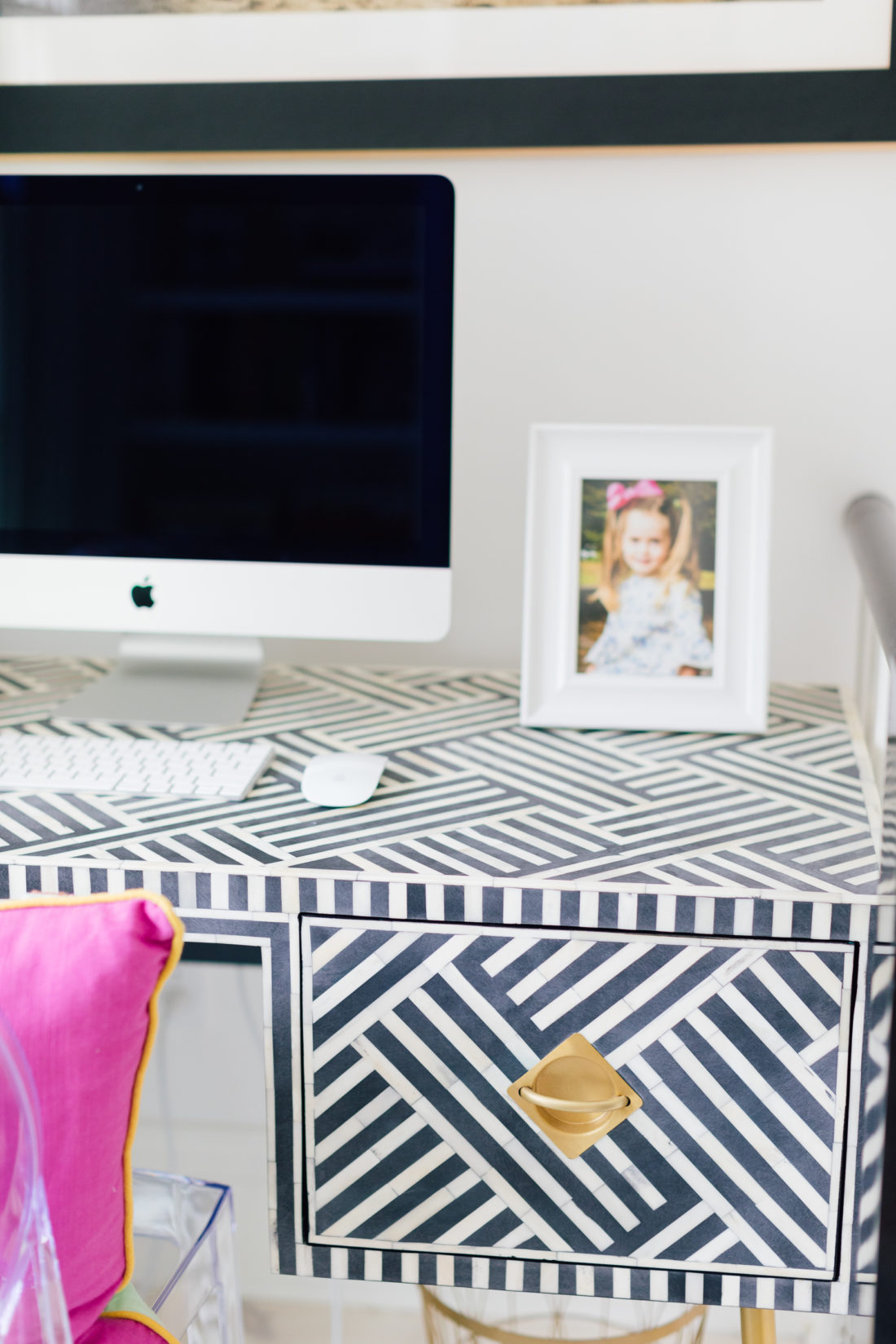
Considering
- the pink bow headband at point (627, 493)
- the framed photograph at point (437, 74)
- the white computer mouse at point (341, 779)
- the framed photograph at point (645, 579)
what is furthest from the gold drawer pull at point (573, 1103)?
the framed photograph at point (437, 74)

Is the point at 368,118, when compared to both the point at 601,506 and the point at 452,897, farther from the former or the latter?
the point at 452,897

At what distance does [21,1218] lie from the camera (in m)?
0.60

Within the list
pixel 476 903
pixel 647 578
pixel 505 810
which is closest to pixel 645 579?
pixel 647 578

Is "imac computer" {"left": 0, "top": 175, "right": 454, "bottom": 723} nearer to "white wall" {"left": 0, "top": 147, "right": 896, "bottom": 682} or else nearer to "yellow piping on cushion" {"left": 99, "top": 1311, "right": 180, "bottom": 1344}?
"white wall" {"left": 0, "top": 147, "right": 896, "bottom": 682}

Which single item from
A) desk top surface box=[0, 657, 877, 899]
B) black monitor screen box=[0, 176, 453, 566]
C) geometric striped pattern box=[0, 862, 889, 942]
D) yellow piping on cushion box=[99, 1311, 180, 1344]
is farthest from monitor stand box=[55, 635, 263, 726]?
yellow piping on cushion box=[99, 1311, 180, 1344]

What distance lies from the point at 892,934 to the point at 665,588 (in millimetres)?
477

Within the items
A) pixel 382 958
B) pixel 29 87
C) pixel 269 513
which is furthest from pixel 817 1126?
pixel 29 87

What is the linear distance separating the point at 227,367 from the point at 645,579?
17.3 inches

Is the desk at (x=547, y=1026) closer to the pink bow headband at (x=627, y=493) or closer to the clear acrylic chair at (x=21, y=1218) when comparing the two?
the clear acrylic chair at (x=21, y=1218)

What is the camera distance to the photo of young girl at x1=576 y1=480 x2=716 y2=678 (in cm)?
106

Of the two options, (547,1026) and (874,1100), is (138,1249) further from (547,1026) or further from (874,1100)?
(874,1100)

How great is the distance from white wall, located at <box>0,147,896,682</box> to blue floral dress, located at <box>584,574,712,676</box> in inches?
8.3

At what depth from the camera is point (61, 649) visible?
132 cm

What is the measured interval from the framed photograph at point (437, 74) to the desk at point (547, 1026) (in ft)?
2.37
